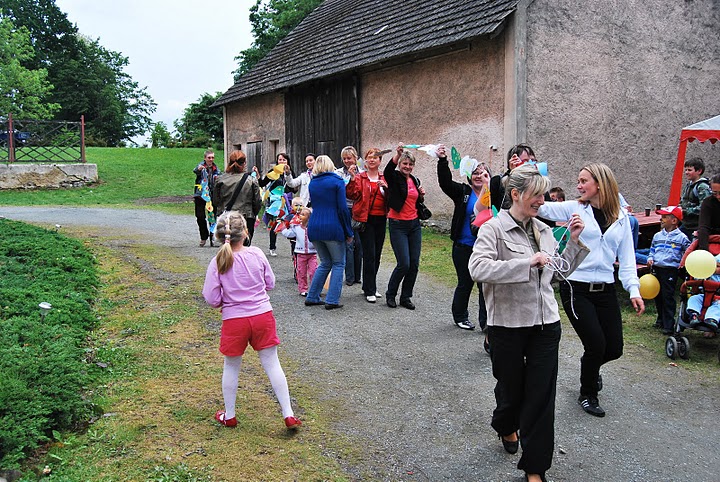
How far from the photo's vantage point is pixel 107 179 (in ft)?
86.6

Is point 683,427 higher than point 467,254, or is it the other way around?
point 467,254

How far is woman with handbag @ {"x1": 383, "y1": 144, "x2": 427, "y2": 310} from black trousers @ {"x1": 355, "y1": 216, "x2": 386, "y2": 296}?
1.65 feet

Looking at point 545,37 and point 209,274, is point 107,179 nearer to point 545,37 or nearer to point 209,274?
point 545,37

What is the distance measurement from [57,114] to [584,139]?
53.3m

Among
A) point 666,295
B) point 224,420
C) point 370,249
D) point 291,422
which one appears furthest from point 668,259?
point 224,420

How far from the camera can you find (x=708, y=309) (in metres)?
6.00

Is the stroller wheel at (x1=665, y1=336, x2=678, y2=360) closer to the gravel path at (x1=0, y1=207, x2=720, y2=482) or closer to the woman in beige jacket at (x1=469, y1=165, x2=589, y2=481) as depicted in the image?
the gravel path at (x1=0, y1=207, x2=720, y2=482)

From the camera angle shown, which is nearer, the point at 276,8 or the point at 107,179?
the point at 107,179

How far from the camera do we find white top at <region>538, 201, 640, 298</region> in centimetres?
452

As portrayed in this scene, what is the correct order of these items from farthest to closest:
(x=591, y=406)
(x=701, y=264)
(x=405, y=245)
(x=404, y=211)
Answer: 1. (x=405, y=245)
2. (x=404, y=211)
3. (x=701, y=264)
4. (x=591, y=406)

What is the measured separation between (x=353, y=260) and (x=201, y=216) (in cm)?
397

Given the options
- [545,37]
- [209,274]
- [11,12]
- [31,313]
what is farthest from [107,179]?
[11,12]

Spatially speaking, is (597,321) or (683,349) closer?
(597,321)

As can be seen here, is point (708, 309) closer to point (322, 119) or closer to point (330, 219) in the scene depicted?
point (330, 219)
